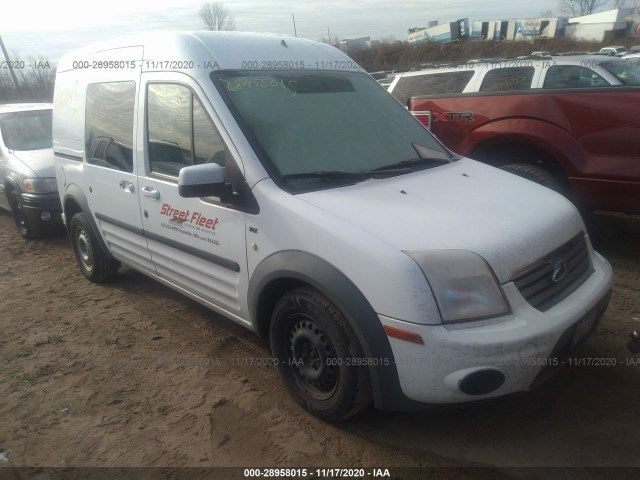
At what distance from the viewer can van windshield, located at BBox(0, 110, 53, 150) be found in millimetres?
7145

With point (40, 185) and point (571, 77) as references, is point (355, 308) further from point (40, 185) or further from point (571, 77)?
point (40, 185)

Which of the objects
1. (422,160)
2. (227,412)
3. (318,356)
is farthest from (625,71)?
(227,412)

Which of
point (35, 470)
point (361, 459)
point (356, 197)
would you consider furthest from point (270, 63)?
point (35, 470)

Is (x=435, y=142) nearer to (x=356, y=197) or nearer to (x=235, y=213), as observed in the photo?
(x=356, y=197)

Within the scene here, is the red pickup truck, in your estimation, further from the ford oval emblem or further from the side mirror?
the side mirror

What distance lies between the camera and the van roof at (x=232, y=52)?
3.09 m

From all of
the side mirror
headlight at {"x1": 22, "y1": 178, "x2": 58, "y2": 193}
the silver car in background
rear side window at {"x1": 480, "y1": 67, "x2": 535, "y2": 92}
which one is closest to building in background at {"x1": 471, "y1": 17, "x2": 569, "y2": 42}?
rear side window at {"x1": 480, "y1": 67, "x2": 535, "y2": 92}

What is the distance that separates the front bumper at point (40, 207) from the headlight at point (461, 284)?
563 cm

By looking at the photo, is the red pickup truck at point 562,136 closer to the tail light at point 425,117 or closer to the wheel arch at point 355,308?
the tail light at point 425,117

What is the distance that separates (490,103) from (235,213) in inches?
134

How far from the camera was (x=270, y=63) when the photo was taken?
3260 millimetres

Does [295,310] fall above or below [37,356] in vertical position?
above

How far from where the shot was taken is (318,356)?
267cm

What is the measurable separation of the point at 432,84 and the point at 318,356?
16.9ft
